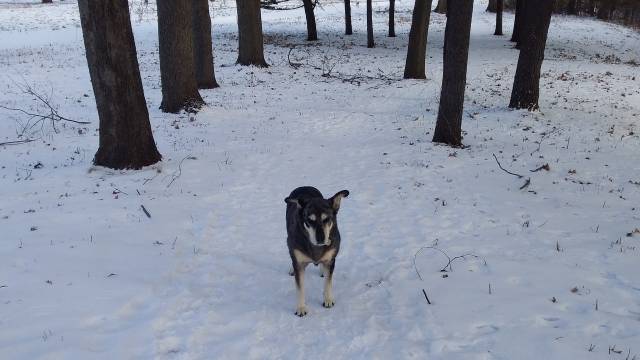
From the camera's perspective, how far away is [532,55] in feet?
50.1

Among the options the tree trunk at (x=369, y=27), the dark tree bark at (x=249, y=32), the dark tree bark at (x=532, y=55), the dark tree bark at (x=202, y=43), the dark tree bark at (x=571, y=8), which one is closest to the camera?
the dark tree bark at (x=532, y=55)

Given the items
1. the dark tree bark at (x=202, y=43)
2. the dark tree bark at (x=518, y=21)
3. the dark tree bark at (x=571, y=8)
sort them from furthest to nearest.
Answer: the dark tree bark at (x=571, y=8) → the dark tree bark at (x=518, y=21) → the dark tree bark at (x=202, y=43)

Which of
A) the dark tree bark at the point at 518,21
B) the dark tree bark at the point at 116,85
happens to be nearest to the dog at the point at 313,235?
the dark tree bark at the point at 116,85

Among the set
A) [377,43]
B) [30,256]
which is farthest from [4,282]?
[377,43]

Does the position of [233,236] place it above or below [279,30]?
below

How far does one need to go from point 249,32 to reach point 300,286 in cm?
1945

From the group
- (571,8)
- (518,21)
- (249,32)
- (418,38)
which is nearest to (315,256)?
(418,38)

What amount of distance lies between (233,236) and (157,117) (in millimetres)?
8782

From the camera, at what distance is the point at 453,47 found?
11.9 m

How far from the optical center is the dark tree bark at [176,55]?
1556cm

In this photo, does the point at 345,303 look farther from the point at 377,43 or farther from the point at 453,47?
the point at 377,43

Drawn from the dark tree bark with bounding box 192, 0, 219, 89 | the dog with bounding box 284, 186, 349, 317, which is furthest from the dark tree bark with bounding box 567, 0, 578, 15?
the dog with bounding box 284, 186, 349, 317

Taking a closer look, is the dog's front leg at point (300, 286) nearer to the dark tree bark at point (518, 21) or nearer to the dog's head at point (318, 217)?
the dog's head at point (318, 217)

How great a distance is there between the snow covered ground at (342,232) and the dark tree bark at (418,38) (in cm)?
428
